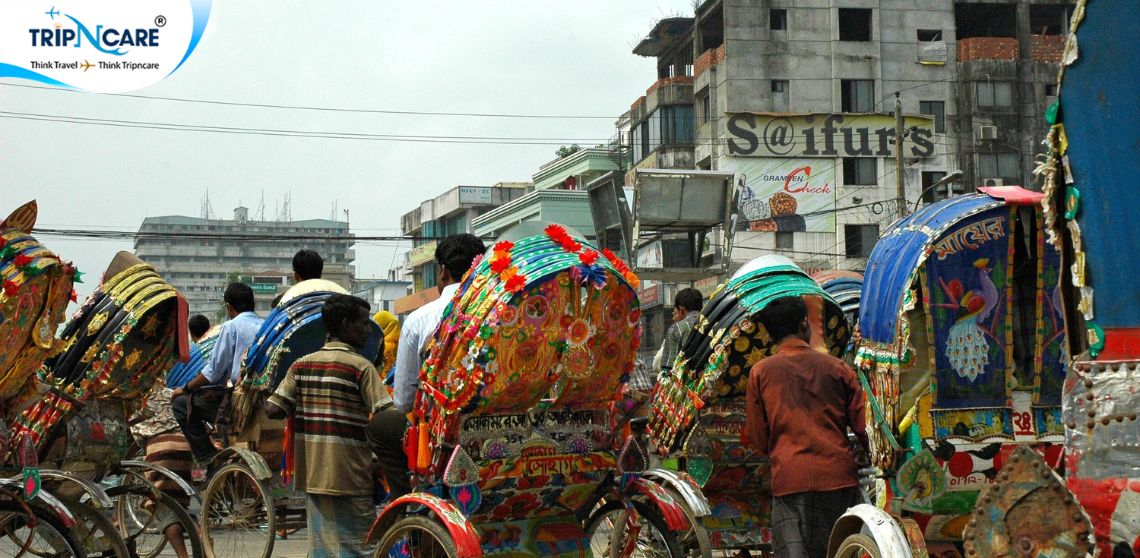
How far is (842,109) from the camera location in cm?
4694

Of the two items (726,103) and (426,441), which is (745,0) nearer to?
(726,103)

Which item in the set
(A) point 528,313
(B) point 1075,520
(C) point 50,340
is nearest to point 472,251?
(A) point 528,313

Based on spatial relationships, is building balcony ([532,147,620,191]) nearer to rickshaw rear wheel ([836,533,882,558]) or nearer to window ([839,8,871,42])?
window ([839,8,871,42])

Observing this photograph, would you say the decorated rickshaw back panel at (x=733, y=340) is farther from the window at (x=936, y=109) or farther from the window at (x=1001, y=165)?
the window at (x=936, y=109)

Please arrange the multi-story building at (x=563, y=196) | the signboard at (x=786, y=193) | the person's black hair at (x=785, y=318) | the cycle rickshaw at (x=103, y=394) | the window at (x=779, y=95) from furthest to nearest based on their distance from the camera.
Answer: the multi-story building at (x=563, y=196) → the window at (x=779, y=95) → the signboard at (x=786, y=193) → the cycle rickshaw at (x=103, y=394) → the person's black hair at (x=785, y=318)

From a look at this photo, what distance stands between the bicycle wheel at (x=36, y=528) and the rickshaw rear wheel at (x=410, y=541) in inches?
62.3

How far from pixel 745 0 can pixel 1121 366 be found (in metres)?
44.0

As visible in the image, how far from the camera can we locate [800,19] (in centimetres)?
4634

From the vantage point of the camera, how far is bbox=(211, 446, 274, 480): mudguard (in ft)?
27.1

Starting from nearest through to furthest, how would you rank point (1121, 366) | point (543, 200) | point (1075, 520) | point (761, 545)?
point (1121, 366)
point (1075, 520)
point (761, 545)
point (543, 200)

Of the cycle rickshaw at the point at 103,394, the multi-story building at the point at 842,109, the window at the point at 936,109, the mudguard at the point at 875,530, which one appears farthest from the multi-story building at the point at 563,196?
the mudguard at the point at 875,530

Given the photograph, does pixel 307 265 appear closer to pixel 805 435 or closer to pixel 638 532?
pixel 638 532

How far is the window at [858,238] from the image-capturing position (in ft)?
148

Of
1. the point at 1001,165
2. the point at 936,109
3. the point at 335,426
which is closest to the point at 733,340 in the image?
the point at 335,426
